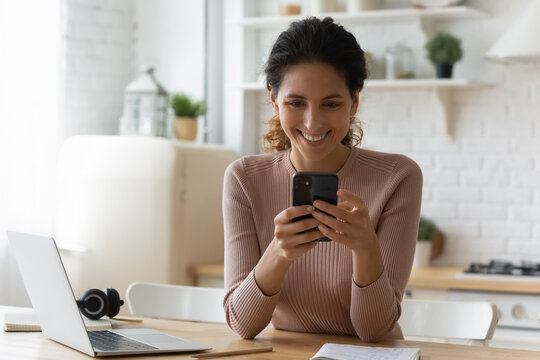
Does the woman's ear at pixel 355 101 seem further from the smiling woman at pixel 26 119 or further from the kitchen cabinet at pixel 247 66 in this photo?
the kitchen cabinet at pixel 247 66

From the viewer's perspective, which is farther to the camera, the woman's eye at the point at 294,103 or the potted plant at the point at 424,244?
the potted plant at the point at 424,244

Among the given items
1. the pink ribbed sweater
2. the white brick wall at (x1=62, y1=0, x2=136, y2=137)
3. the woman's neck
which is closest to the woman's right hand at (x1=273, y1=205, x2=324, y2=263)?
the pink ribbed sweater

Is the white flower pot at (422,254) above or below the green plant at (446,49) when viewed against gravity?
below

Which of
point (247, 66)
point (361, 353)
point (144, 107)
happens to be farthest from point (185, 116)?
point (361, 353)

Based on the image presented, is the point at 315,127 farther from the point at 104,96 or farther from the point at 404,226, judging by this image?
the point at 104,96

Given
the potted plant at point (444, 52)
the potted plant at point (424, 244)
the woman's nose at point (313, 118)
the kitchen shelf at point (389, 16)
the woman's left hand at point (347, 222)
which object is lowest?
the potted plant at point (424, 244)

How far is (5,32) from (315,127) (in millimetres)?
2156

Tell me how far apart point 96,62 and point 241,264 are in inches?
97.9

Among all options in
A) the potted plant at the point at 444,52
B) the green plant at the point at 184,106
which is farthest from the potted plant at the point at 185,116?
the potted plant at the point at 444,52

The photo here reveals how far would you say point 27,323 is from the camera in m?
2.13

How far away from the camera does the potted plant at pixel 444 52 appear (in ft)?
13.0

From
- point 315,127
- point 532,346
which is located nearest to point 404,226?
point 315,127

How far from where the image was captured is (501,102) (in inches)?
160

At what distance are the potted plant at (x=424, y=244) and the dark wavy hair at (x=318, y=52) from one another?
6.25 ft
